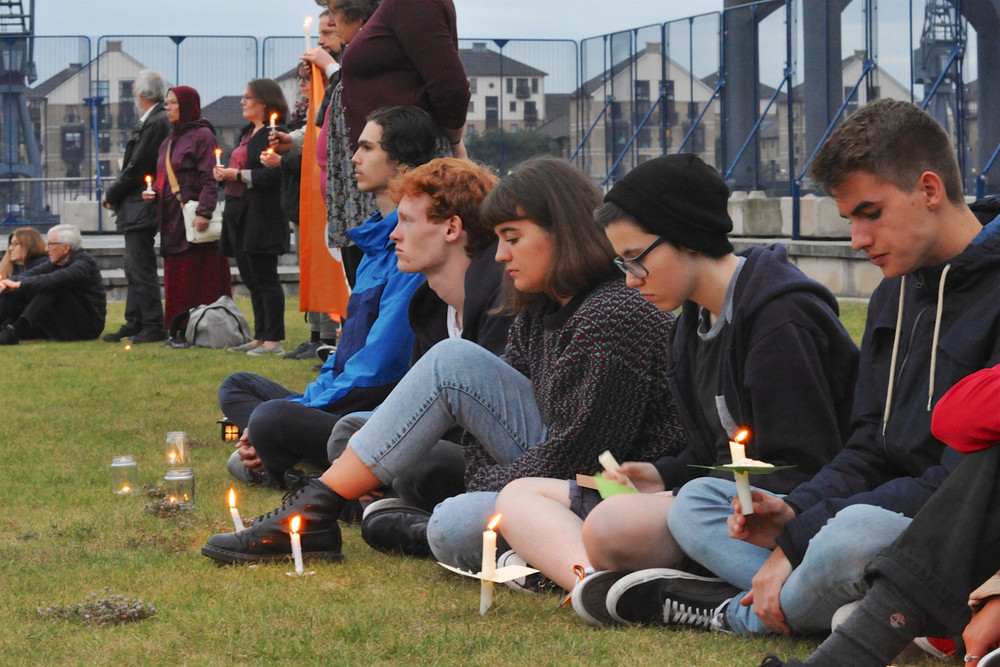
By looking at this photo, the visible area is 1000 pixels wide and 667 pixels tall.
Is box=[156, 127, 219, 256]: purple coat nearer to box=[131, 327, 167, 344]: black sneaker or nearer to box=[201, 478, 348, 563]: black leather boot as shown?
box=[131, 327, 167, 344]: black sneaker

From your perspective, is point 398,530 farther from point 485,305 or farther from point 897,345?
point 897,345

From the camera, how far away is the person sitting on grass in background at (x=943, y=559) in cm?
240

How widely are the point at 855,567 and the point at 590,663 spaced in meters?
0.59

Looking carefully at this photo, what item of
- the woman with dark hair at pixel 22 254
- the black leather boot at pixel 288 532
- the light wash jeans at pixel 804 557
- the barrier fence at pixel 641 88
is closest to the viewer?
the light wash jeans at pixel 804 557

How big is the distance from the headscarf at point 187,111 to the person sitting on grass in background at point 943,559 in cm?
898

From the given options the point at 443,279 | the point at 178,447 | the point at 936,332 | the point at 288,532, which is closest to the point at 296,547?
the point at 288,532

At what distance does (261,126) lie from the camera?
33.6 feet

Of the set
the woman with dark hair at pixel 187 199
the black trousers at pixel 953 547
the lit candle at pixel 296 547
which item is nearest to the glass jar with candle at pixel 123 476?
the lit candle at pixel 296 547

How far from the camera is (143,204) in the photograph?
11305 millimetres

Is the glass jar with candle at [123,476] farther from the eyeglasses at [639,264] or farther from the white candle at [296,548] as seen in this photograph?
the eyeglasses at [639,264]

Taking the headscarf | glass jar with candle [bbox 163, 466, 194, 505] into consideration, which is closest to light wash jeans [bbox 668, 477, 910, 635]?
glass jar with candle [bbox 163, 466, 194, 505]

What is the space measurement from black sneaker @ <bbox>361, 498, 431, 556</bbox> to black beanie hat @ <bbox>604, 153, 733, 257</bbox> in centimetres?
133

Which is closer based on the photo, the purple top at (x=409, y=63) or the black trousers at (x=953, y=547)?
the black trousers at (x=953, y=547)

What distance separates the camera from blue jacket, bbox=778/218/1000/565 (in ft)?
9.09
